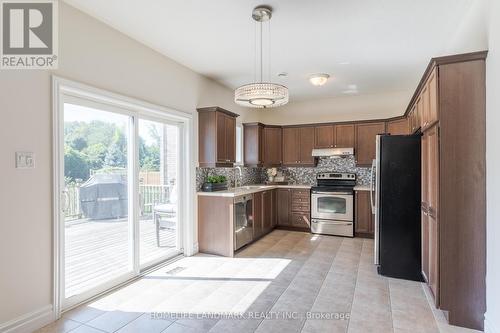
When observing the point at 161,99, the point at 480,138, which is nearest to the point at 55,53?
the point at 161,99

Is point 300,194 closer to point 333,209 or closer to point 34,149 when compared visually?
point 333,209

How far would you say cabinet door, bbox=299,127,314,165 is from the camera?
605 cm

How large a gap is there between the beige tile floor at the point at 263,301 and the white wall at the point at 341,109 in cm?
315

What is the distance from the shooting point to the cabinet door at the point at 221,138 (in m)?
4.38

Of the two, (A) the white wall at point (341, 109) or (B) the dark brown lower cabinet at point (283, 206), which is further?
(B) the dark brown lower cabinet at point (283, 206)

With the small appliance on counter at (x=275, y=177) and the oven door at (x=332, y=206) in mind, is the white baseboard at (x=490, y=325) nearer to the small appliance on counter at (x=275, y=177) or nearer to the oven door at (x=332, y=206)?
the oven door at (x=332, y=206)

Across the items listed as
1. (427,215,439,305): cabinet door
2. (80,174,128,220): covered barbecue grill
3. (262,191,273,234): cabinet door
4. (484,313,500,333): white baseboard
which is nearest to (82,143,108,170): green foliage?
(80,174,128,220): covered barbecue grill

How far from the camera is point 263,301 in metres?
2.79

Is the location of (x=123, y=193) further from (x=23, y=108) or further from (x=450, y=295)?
(x=450, y=295)

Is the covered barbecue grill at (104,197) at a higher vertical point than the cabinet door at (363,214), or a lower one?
higher

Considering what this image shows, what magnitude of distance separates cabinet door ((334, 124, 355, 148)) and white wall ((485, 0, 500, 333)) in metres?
3.46

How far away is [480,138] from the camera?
2271 millimetres

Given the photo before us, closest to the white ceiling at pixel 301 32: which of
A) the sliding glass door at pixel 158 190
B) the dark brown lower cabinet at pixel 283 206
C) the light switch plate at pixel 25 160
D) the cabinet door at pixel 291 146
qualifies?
the sliding glass door at pixel 158 190

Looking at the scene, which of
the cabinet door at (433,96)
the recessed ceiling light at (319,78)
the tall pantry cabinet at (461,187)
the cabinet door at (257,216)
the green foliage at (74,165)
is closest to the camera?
the tall pantry cabinet at (461,187)
